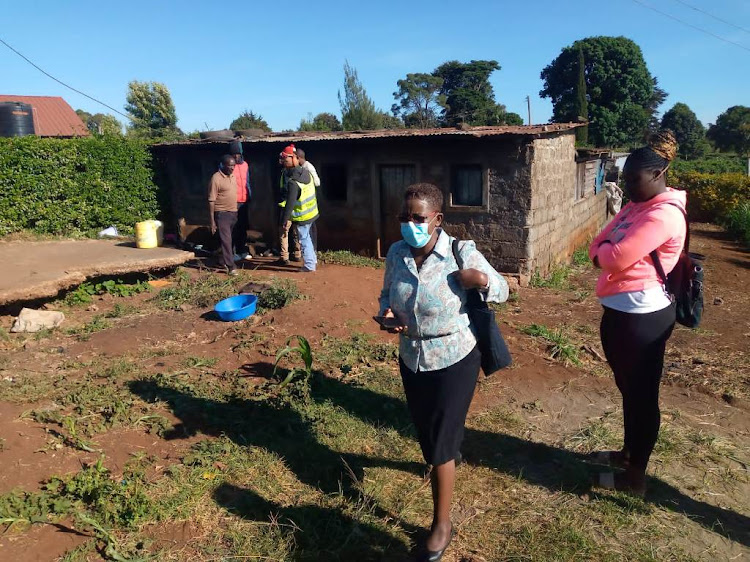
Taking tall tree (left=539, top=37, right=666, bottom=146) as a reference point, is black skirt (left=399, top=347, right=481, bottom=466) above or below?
below

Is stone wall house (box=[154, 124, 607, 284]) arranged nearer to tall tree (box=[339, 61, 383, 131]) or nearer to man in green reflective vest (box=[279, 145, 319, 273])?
man in green reflective vest (box=[279, 145, 319, 273])

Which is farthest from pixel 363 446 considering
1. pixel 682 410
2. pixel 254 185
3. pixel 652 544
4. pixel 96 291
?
pixel 254 185

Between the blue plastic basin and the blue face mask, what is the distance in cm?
424

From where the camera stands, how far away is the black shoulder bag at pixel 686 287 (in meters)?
2.94

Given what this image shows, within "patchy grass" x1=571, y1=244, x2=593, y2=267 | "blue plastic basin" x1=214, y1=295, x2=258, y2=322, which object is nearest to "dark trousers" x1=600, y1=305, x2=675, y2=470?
"blue plastic basin" x1=214, y1=295, x2=258, y2=322

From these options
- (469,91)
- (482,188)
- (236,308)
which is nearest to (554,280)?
(482,188)

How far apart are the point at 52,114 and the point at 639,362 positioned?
39.8m

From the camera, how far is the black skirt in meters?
2.57

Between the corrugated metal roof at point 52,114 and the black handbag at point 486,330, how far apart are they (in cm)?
3503

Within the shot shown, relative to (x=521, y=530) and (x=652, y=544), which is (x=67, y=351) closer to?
(x=521, y=530)

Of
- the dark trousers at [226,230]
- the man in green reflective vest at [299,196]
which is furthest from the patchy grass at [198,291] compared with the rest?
the man in green reflective vest at [299,196]

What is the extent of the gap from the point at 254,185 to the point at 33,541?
29.8ft

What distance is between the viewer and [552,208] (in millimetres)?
10031

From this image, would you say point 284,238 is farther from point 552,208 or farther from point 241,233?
point 552,208
